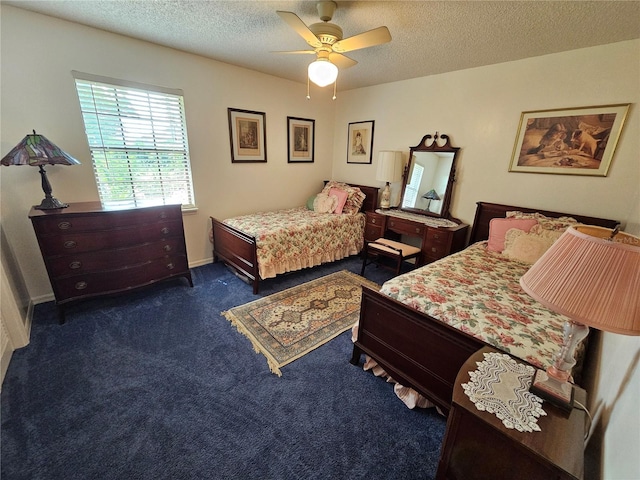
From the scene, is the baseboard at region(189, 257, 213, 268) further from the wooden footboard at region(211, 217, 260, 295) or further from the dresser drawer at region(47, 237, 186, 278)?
the dresser drawer at region(47, 237, 186, 278)

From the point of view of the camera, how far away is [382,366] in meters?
1.74

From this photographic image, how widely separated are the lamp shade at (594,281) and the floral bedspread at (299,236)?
2.37 m

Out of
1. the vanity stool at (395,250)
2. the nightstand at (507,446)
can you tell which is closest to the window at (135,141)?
the vanity stool at (395,250)

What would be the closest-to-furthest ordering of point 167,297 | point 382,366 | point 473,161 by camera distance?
point 382,366, point 167,297, point 473,161

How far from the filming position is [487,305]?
157 cm

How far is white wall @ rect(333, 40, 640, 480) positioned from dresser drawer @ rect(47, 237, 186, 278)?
3.10 metres

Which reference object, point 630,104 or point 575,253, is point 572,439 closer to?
point 575,253

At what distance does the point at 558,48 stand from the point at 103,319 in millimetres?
4703

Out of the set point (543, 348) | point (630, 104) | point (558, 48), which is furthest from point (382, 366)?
point (558, 48)

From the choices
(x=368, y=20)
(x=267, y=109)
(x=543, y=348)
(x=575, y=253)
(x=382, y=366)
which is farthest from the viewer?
(x=267, y=109)

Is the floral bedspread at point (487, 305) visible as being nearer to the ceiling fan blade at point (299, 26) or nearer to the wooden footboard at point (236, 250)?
the wooden footboard at point (236, 250)

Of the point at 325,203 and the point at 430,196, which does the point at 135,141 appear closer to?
the point at 325,203

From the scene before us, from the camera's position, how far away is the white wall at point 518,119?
2.12 m

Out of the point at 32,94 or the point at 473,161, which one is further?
the point at 473,161
